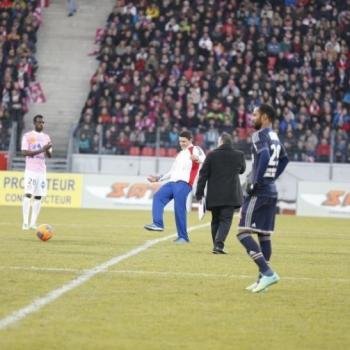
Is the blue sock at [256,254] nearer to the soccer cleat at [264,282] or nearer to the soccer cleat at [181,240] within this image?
the soccer cleat at [264,282]

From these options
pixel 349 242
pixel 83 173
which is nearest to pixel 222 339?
pixel 349 242

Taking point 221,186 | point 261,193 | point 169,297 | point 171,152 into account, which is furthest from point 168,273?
point 171,152

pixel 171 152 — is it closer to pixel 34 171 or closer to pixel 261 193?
pixel 34 171

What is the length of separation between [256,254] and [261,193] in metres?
0.67

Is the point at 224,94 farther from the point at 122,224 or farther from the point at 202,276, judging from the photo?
the point at 202,276

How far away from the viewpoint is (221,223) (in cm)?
1648

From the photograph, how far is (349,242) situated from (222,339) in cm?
1244

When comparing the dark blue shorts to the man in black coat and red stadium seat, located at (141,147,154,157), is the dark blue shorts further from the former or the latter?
red stadium seat, located at (141,147,154,157)

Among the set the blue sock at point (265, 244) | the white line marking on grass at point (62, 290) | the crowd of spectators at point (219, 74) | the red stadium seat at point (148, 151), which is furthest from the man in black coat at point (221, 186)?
the red stadium seat at point (148, 151)

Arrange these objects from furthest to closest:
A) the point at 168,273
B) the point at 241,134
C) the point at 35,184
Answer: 1. the point at 241,134
2. the point at 35,184
3. the point at 168,273

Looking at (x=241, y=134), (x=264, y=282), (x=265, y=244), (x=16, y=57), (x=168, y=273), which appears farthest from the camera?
(x=16, y=57)

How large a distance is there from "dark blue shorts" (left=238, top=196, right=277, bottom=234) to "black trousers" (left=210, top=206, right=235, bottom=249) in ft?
16.2

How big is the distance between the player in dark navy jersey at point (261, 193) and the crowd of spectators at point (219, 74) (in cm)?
2193

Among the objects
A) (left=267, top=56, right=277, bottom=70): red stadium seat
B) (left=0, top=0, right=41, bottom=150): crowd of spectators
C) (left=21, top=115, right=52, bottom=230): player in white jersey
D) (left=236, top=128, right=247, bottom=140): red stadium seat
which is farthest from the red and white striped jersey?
(left=267, top=56, right=277, bottom=70): red stadium seat
